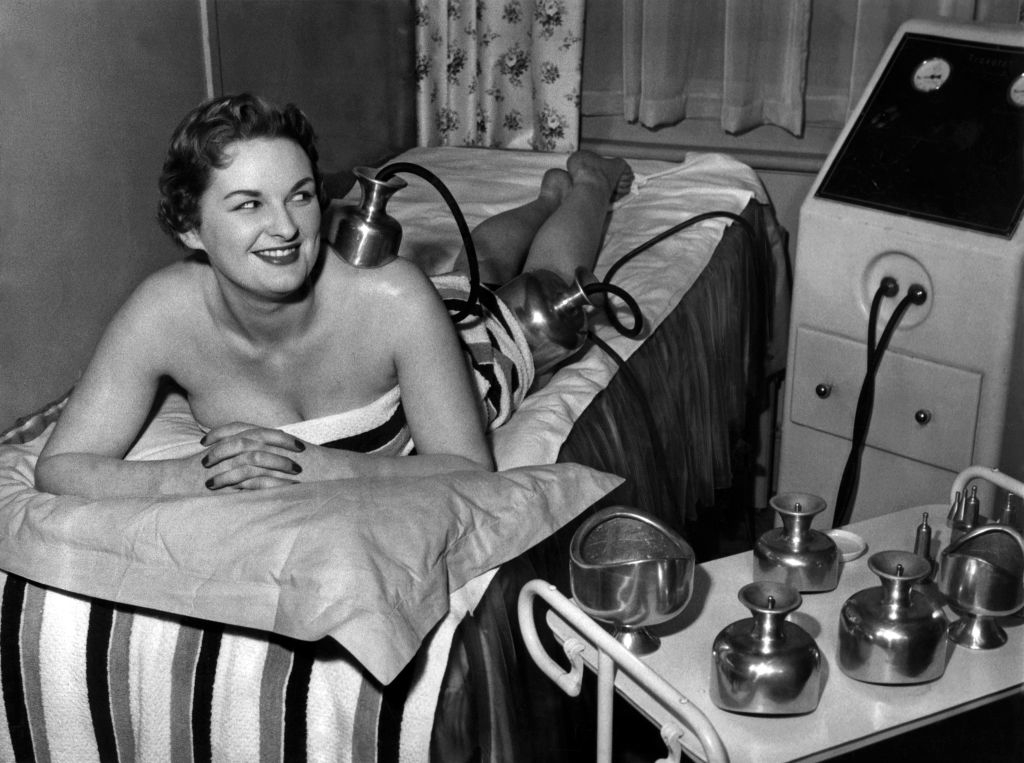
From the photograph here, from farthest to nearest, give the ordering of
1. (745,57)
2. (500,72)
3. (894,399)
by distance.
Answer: (500,72) → (745,57) → (894,399)

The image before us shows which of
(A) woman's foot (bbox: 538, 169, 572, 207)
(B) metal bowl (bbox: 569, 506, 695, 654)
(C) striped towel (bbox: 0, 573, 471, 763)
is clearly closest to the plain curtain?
(A) woman's foot (bbox: 538, 169, 572, 207)

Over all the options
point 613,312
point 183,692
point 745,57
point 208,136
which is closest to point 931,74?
point 613,312

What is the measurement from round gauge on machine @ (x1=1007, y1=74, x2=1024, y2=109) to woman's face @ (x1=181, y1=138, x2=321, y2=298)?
37.1 inches

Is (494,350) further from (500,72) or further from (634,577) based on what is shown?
(500,72)

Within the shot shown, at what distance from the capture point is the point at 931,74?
5.32 ft

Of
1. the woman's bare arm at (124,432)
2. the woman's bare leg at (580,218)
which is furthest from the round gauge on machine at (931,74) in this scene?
the woman's bare arm at (124,432)

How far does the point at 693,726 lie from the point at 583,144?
190 cm

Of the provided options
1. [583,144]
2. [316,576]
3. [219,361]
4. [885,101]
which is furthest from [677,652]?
[583,144]

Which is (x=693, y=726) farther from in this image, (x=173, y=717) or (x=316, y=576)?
(x=173, y=717)

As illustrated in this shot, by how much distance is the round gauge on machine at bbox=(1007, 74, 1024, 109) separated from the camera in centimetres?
152

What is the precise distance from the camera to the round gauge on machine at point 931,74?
1.61m

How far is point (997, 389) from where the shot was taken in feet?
4.96

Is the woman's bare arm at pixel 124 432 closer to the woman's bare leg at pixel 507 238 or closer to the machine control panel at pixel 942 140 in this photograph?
the woman's bare leg at pixel 507 238

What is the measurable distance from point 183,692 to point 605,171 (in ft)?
4.43
